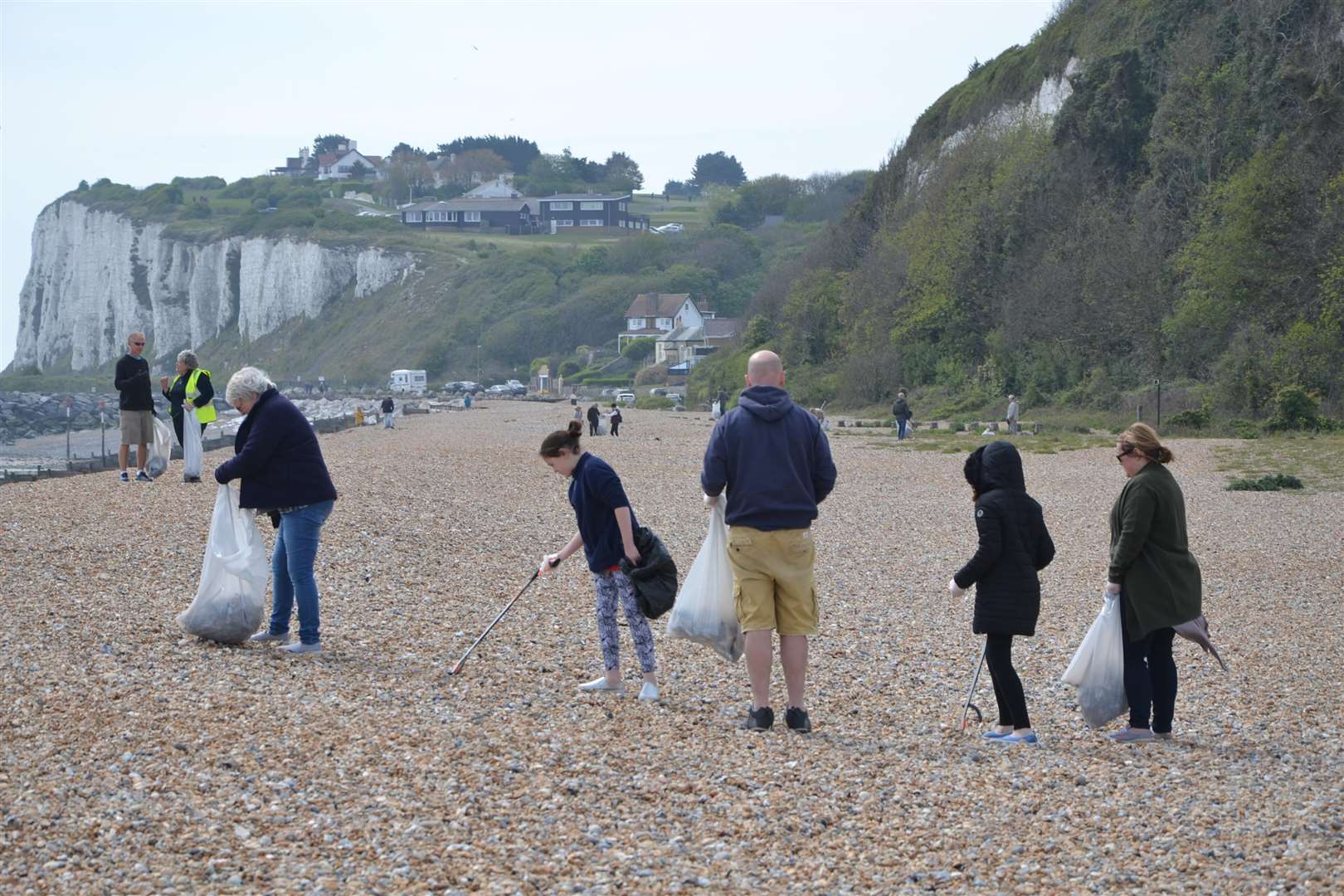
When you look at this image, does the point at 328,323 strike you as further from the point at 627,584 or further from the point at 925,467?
the point at 627,584

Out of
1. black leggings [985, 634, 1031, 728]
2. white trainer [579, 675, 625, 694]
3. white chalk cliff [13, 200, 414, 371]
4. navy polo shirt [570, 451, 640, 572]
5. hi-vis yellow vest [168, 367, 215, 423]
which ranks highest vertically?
white chalk cliff [13, 200, 414, 371]

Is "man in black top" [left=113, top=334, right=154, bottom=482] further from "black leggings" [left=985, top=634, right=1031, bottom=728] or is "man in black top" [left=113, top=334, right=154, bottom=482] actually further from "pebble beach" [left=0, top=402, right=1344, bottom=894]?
"black leggings" [left=985, top=634, right=1031, bottom=728]

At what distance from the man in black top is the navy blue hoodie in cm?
994

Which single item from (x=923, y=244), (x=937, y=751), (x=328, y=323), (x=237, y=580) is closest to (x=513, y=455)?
(x=237, y=580)

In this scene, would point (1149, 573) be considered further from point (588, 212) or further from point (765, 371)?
point (588, 212)

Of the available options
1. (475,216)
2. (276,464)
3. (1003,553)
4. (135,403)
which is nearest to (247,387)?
(276,464)

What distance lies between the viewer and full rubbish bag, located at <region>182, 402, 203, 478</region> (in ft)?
49.6

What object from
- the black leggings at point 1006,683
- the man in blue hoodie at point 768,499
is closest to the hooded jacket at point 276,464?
the man in blue hoodie at point 768,499

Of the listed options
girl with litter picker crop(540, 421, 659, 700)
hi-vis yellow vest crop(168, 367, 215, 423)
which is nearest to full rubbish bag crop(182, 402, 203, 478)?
hi-vis yellow vest crop(168, 367, 215, 423)

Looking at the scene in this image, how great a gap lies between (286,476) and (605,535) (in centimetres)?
200

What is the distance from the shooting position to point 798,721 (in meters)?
6.40

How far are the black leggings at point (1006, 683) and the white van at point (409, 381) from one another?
90699 millimetres

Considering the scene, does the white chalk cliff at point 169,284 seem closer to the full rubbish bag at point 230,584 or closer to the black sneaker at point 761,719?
the full rubbish bag at point 230,584

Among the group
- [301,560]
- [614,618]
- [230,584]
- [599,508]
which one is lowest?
[614,618]
